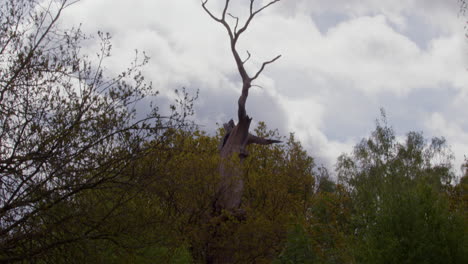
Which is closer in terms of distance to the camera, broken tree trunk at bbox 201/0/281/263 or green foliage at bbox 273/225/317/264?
green foliage at bbox 273/225/317/264

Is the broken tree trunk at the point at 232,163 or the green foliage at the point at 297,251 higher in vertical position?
the broken tree trunk at the point at 232,163

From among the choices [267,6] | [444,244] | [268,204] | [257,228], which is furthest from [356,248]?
[267,6]

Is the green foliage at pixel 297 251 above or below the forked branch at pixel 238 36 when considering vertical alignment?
below

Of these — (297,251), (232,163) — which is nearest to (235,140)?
(232,163)

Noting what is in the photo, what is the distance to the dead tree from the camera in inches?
641

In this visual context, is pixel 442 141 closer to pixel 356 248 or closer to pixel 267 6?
pixel 267 6

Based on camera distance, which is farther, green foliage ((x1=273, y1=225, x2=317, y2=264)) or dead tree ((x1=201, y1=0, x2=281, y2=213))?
dead tree ((x1=201, y1=0, x2=281, y2=213))

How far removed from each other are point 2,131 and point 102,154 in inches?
58.1

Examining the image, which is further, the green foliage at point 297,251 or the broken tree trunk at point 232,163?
the broken tree trunk at point 232,163

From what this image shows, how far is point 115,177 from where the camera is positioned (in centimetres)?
837

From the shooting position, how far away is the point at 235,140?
1862 centimetres

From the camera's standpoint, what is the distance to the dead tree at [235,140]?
53.4ft

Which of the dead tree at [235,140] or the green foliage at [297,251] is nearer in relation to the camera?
the green foliage at [297,251]

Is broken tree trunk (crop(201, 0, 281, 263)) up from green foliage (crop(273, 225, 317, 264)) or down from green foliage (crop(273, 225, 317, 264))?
up
